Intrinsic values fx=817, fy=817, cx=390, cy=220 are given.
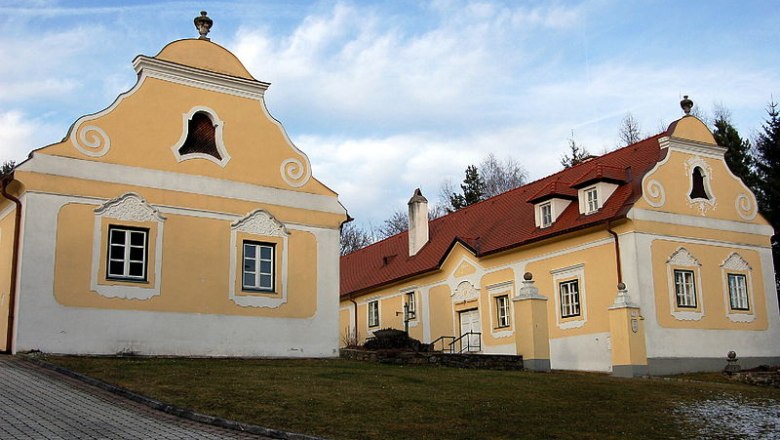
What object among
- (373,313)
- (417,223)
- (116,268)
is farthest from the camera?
(373,313)

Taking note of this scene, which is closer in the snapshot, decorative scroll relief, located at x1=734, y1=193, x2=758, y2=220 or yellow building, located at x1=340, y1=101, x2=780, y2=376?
yellow building, located at x1=340, y1=101, x2=780, y2=376

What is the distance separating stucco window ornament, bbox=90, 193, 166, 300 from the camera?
1905 centimetres

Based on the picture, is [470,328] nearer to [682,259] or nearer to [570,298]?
[570,298]

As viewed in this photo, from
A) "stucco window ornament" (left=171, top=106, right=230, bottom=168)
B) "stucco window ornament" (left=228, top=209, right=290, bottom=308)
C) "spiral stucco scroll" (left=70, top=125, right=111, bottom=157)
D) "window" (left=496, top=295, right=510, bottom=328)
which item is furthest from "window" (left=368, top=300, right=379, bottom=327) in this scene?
"spiral stucco scroll" (left=70, top=125, right=111, bottom=157)

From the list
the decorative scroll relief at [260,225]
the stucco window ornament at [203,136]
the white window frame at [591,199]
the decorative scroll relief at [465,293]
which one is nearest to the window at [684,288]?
the white window frame at [591,199]

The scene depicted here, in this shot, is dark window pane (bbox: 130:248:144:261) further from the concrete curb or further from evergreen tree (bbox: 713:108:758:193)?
evergreen tree (bbox: 713:108:758:193)

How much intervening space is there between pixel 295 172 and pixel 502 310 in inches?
418

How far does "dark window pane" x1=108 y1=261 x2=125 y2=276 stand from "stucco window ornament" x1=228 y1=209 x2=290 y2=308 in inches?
109

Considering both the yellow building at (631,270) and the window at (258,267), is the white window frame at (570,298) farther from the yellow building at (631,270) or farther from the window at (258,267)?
the window at (258,267)

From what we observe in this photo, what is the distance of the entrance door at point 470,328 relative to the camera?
30.3 m

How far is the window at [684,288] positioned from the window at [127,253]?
51.7 ft

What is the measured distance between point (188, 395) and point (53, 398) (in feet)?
6.57

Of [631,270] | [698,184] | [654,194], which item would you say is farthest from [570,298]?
[698,184]

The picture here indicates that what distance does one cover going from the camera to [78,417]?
36.5 ft
